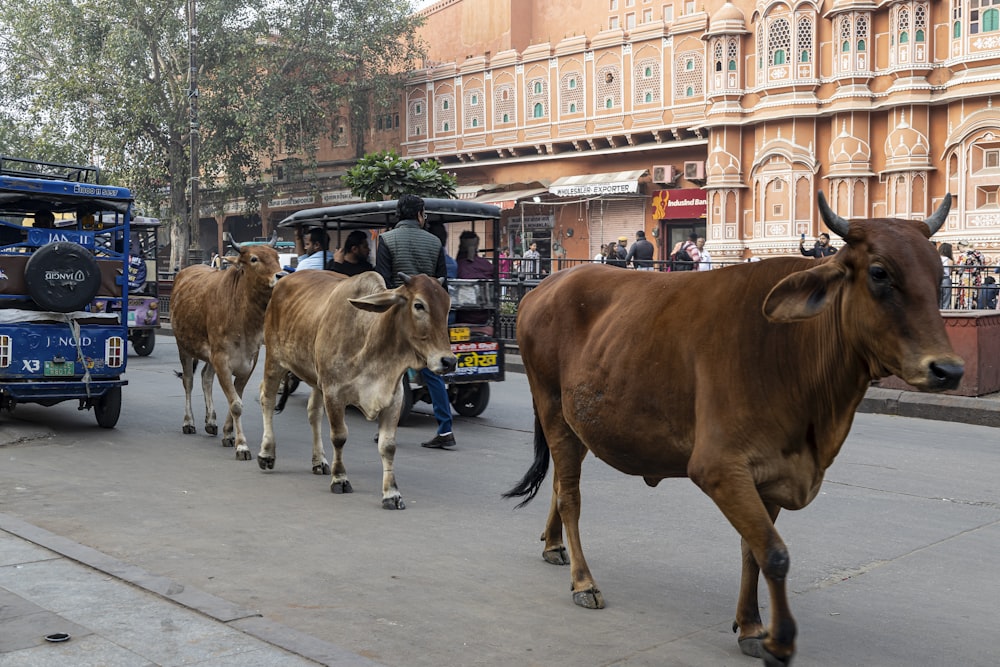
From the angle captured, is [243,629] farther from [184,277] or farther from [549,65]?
[549,65]

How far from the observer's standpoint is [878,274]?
12.3 feet

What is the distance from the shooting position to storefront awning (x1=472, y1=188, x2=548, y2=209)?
3372 centimetres

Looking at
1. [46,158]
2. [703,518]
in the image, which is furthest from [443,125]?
[703,518]

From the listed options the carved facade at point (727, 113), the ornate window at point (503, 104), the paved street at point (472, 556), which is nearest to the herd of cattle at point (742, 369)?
the paved street at point (472, 556)

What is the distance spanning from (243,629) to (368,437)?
19.5 ft

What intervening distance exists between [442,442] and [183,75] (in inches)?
1279

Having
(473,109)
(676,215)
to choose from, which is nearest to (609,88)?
(676,215)

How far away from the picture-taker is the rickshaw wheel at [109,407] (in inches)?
414

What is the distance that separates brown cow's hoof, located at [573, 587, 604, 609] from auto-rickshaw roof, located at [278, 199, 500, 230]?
6.56 metres

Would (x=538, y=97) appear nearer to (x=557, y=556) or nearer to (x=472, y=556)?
(x=472, y=556)

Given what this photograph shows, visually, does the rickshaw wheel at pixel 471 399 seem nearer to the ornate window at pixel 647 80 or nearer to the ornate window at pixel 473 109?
the ornate window at pixel 647 80

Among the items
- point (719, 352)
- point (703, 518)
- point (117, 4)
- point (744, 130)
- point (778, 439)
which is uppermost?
point (117, 4)

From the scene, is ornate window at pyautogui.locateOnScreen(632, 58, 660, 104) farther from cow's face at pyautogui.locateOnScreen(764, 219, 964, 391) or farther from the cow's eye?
the cow's eye

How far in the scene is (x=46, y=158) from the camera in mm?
39219
